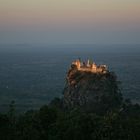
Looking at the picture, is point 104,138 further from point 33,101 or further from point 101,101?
point 33,101

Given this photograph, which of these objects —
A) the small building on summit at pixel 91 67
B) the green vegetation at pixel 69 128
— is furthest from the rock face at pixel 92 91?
the green vegetation at pixel 69 128

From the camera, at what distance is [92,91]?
6600 cm

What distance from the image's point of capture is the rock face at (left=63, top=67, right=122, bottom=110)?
65.4 meters

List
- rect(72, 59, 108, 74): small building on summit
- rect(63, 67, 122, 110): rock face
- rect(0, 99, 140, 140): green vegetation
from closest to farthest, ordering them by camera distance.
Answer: rect(0, 99, 140, 140): green vegetation, rect(63, 67, 122, 110): rock face, rect(72, 59, 108, 74): small building on summit

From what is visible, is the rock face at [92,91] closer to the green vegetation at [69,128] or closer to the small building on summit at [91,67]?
the small building on summit at [91,67]

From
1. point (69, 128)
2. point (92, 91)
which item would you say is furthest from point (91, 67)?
point (69, 128)

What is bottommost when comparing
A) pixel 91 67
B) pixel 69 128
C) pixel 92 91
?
pixel 92 91

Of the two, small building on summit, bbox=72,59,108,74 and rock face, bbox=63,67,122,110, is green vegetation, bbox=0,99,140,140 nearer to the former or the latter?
rock face, bbox=63,67,122,110

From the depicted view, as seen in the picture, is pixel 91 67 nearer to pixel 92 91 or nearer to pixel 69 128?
pixel 92 91

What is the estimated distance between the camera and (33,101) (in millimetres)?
111625

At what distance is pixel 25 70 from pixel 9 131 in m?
153

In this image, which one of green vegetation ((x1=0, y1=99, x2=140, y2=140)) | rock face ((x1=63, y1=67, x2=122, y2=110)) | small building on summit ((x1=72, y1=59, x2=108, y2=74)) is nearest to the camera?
green vegetation ((x1=0, y1=99, x2=140, y2=140))

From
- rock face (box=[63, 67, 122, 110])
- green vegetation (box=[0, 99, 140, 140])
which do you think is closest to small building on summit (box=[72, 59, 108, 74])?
rock face (box=[63, 67, 122, 110])

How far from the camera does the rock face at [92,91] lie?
65.4m
